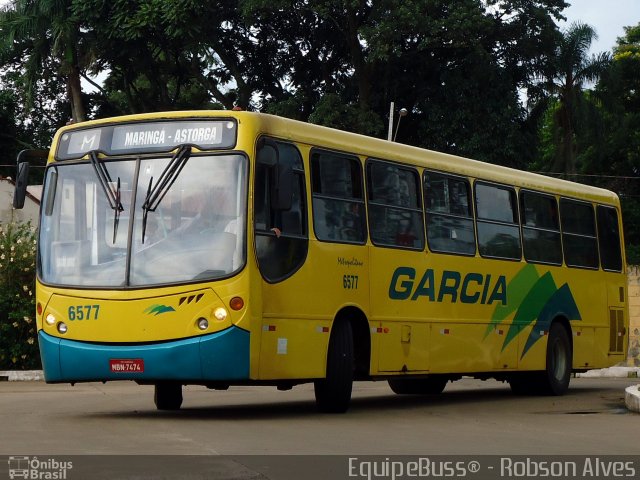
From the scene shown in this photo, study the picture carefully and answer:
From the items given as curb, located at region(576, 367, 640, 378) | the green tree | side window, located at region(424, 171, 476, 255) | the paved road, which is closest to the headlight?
the paved road

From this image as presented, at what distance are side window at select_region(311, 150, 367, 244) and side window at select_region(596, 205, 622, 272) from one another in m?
7.75

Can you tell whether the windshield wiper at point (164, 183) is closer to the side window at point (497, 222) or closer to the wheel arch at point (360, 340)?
the wheel arch at point (360, 340)

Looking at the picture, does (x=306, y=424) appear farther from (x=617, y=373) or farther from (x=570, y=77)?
(x=570, y=77)

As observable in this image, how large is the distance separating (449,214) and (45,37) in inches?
1550

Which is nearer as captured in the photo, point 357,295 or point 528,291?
point 357,295

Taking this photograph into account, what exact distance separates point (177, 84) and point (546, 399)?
128ft

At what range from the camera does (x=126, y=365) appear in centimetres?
1381

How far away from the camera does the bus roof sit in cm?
1444

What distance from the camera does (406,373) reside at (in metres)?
16.5

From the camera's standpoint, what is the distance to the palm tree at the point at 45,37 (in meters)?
52.6

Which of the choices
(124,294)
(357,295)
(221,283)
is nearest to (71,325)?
(124,294)
